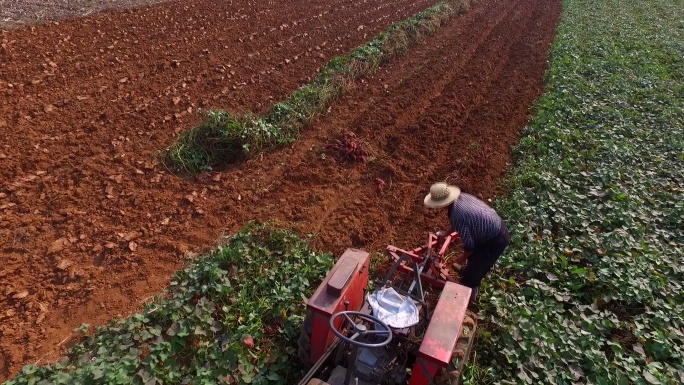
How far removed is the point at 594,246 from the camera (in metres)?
5.83

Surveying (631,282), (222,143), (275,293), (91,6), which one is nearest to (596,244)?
(631,282)

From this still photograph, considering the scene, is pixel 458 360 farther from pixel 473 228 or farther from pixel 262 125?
pixel 262 125

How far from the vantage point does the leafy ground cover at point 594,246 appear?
4.48 m

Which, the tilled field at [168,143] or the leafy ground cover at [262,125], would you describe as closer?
the tilled field at [168,143]

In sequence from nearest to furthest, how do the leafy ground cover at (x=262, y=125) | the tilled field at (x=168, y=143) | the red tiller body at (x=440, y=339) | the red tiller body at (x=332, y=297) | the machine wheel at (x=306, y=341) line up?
the red tiller body at (x=440, y=339)
the red tiller body at (x=332, y=297)
the machine wheel at (x=306, y=341)
the tilled field at (x=168, y=143)
the leafy ground cover at (x=262, y=125)

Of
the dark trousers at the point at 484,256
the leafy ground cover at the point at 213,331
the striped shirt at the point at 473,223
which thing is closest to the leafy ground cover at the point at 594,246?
the dark trousers at the point at 484,256

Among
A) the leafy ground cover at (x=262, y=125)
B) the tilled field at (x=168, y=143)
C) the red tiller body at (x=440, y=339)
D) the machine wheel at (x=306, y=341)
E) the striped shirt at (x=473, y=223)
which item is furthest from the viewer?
the leafy ground cover at (x=262, y=125)

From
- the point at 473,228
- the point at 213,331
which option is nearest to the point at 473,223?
the point at 473,228

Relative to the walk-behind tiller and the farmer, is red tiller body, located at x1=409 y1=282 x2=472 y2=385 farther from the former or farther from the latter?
the farmer

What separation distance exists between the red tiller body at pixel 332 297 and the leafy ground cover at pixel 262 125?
393 centimetres

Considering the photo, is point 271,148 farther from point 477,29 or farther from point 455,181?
point 477,29

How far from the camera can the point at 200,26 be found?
496 inches

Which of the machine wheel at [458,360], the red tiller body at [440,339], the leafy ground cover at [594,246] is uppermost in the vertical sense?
the red tiller body at [440,339]

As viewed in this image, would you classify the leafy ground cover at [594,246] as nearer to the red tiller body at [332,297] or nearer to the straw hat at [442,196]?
the straw hat at [442,196]
